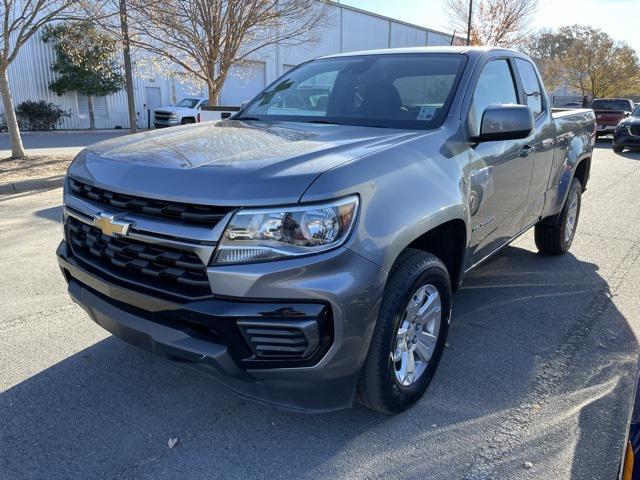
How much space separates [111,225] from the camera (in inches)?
91.0

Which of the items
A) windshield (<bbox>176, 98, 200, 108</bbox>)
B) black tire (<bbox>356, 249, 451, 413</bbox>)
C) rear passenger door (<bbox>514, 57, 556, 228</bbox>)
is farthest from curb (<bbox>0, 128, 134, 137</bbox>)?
black tire (<bbox>356, 249, 451, 413</bbox>)

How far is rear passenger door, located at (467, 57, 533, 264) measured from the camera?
10.0ft

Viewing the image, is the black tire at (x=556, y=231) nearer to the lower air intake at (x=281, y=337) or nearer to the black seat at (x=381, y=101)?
the black seat at (x=381, y=101)

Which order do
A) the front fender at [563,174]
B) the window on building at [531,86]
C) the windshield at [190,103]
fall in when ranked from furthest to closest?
1. the windshield at [190,103]
2. the front fender at [563,174]
3. the window on building at [531,86]

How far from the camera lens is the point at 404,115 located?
3.18 metres

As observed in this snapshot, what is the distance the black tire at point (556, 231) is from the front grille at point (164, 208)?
394cm

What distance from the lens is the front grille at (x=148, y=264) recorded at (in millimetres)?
2129

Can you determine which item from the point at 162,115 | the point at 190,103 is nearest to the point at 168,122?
the point at 162,115

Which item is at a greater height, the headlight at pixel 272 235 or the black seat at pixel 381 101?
the black seat at pixel 381 101

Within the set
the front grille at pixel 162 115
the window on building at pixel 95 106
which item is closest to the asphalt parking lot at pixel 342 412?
the front grille at pixel 162 115

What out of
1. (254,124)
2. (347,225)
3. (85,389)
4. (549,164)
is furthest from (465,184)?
(85,389)

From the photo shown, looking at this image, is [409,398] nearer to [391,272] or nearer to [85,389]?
[391,272]

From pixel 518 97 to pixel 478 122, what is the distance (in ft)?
3.41

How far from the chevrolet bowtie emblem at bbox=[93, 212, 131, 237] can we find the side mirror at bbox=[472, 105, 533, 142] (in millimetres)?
1953
